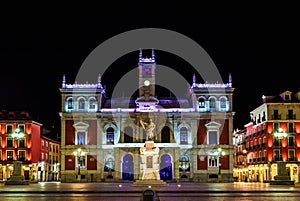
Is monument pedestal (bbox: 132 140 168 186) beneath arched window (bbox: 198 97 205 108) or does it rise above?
beneath

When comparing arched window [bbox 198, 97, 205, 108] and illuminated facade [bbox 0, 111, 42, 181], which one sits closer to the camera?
arched window [bbox 198, 97, 205, 108]

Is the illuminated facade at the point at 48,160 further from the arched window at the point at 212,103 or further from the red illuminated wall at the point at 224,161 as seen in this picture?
the red illuminated wall at the point at 224,161

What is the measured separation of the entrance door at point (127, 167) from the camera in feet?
247

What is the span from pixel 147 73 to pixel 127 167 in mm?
15166

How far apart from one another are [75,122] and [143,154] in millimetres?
33268

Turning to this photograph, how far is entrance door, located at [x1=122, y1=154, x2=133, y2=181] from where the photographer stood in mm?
75250

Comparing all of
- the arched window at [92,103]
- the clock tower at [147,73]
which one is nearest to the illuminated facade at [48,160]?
the arched window at [92,103]

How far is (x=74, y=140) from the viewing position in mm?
76500

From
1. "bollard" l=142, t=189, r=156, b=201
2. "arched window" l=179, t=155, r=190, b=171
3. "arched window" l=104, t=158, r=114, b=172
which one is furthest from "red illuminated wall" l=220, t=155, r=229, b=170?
"bollard" l=142, t=189, r=156, b=201

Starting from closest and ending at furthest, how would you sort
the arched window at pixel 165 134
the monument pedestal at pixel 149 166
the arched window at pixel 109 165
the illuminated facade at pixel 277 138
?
the monument pedestal at pixel 149 166, the illuminated facade at pixel 277 138, the arched window at pixel 109 165, the arched window at pixel 165 134

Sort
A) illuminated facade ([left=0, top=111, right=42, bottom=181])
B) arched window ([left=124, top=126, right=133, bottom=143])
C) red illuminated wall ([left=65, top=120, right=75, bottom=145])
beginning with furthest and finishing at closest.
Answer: illuminated facade ([left=0, top=111, right=42, bottom=181]) → red illuminated wall ([left=65, top=120, right=75, bottom=145]) → arched window ([left=124, top=126, right=133, bottom=143])

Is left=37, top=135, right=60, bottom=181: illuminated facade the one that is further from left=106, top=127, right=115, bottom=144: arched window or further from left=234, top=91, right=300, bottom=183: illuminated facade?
left=234, top=91, right=300, bottom=183: illuminated facade

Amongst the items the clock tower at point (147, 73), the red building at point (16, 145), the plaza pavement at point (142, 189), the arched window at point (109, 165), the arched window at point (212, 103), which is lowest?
the plaza pavement at point (142, 189)

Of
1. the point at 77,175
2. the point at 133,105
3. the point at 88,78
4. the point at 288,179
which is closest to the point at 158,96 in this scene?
the point at 133,105
